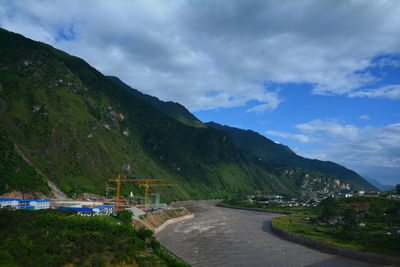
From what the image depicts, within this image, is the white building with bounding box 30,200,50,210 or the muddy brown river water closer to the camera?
the muddy brown river water

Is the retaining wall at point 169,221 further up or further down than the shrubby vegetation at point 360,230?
further down

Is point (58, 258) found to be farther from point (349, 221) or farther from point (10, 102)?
point (10, 102)

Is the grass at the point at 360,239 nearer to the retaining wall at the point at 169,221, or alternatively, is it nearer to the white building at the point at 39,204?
the retaining wall at the point at 169,221

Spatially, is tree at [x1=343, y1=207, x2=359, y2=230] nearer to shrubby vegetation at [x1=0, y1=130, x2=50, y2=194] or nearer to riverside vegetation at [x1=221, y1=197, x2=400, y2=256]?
riverside vegetation at [x1=221, y1=197, x2=400, y2=256]

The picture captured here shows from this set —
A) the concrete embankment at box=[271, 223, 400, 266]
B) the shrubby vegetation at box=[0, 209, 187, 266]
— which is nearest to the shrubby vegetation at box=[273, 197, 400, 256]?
the concrete embankment at box=[271, 223, 400, 266]

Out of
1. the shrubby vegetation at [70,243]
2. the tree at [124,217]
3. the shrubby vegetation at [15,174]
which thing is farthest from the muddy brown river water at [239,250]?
the shrubby vegetation at [15,174]

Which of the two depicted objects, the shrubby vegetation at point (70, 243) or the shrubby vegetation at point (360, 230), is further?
the shrubby vegetation at point (360, 230)

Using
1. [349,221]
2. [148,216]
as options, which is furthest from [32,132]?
[349,221]

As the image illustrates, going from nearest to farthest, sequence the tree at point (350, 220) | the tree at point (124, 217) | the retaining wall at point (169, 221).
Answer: the tree at point (124, 217), the tree at point (350, 220), the retaining wall at point (169, 221)

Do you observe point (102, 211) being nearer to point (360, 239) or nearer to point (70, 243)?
point (70, 243)
